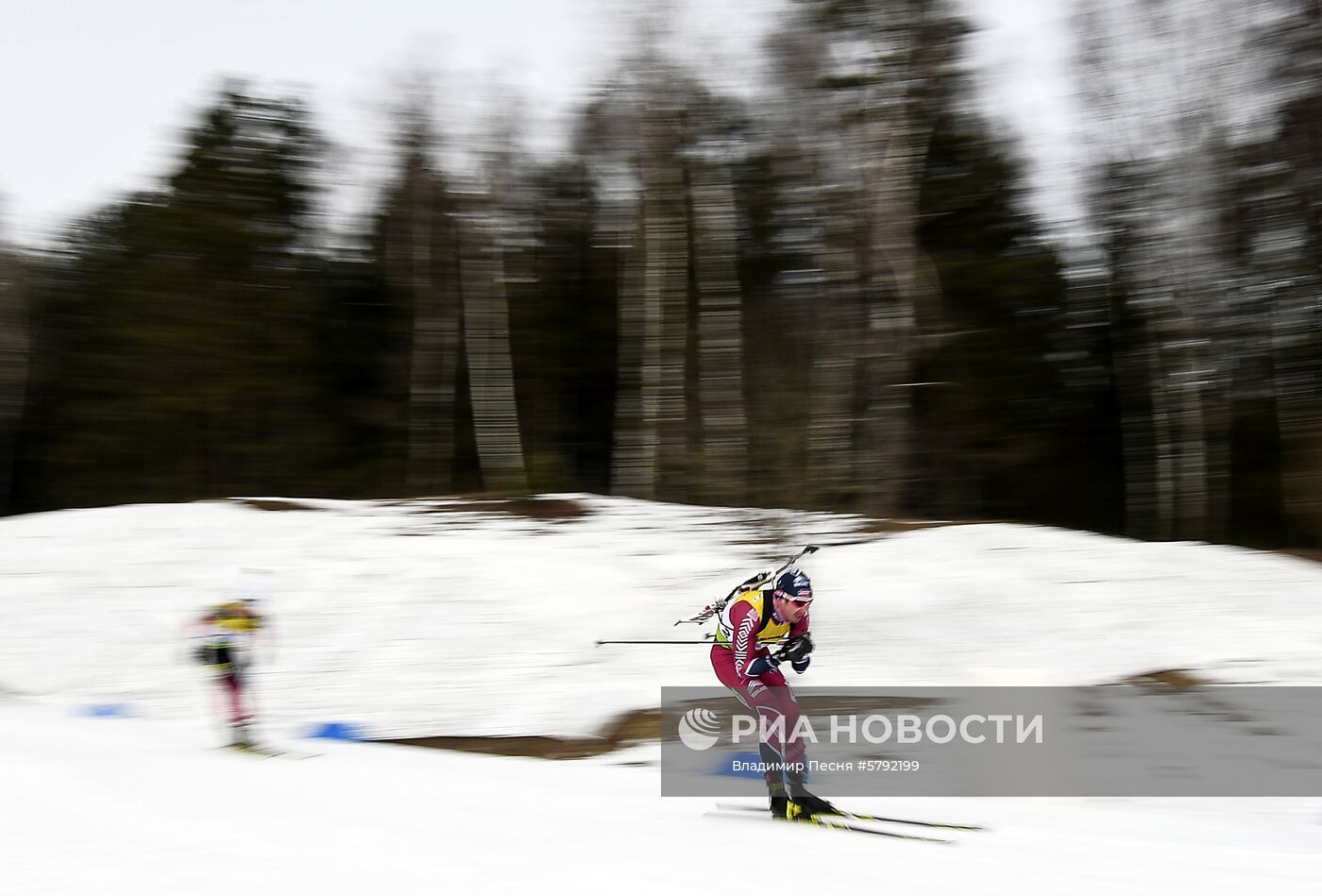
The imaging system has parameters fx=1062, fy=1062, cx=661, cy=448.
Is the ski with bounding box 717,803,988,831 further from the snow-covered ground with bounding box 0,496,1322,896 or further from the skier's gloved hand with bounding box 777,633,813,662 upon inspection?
the skier's gloved hand with bounding box 777,633,813,662

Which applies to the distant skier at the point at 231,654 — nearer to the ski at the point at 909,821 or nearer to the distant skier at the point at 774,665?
the distant skier at the point at 774,665

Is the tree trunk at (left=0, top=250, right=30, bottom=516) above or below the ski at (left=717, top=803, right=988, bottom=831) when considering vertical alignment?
above

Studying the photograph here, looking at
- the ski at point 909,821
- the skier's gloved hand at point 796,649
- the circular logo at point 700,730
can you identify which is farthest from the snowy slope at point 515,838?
the skier's gloved hand at point 796,649

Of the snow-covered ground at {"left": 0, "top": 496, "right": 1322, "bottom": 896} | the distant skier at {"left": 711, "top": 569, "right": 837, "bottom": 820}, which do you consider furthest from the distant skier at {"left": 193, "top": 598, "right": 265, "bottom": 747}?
the distant skier at {"left": 711, "top": 569, "right": 837, "bottom": 820}

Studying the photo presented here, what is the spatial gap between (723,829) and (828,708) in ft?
13.5

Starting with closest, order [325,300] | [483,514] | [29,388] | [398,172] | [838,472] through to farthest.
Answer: [483,514] → [838,472] → [398,172] → [325,300] → [29,388]

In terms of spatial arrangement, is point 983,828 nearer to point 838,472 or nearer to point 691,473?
point 838,472

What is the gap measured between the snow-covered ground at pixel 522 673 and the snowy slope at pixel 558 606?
2.1 inches

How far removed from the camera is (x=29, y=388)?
109 ft

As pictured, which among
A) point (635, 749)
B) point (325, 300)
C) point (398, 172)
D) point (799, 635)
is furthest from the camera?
point (325, 300)

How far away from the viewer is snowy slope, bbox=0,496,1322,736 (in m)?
11.3

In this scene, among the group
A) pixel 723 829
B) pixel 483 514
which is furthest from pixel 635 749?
pixel 483 514

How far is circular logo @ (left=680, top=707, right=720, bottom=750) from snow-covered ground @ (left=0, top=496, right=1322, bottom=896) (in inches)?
17.0

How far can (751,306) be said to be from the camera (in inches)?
1057
